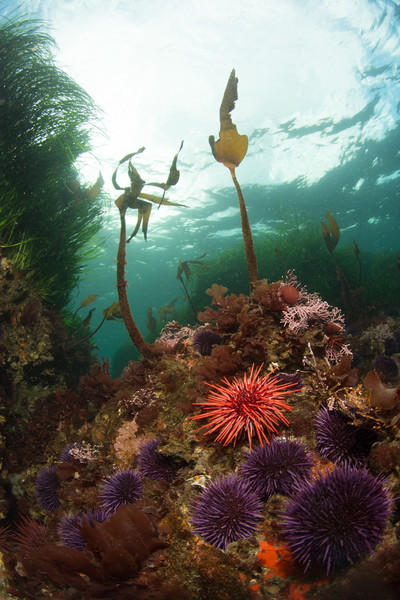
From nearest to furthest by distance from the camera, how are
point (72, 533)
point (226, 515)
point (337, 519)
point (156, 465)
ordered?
point (337, 519) → point (226, 515) → point (72, 533) → point (156, 465)

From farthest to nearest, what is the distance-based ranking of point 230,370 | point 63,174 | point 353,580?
point 63,174 < point 230,370 < point 353,580

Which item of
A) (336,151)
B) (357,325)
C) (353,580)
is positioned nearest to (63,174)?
(353,580)

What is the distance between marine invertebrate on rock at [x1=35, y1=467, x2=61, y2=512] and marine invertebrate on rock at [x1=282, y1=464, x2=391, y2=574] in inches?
144

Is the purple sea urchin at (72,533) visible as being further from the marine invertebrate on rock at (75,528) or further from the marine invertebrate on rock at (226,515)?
the marine invertebrate on rock at (226,515)

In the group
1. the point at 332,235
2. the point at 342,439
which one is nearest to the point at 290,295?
the point at 342,439

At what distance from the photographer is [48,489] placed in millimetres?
4047

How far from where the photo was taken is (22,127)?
6195 mm

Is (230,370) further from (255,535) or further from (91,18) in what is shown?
(91,18)

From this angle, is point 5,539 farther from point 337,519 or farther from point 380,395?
point 380,395

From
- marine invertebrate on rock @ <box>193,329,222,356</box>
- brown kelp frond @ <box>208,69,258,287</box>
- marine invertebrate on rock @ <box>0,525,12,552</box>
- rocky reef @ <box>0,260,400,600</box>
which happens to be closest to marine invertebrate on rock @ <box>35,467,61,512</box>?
rocky reef @ <box>0,260,400,600</box>

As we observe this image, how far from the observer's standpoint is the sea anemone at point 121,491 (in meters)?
2.91

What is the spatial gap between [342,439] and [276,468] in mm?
668

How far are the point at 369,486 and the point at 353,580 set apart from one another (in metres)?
0.50

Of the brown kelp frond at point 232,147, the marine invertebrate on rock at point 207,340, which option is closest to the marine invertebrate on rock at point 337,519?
the marine invertebrate on rock at point 207,340
